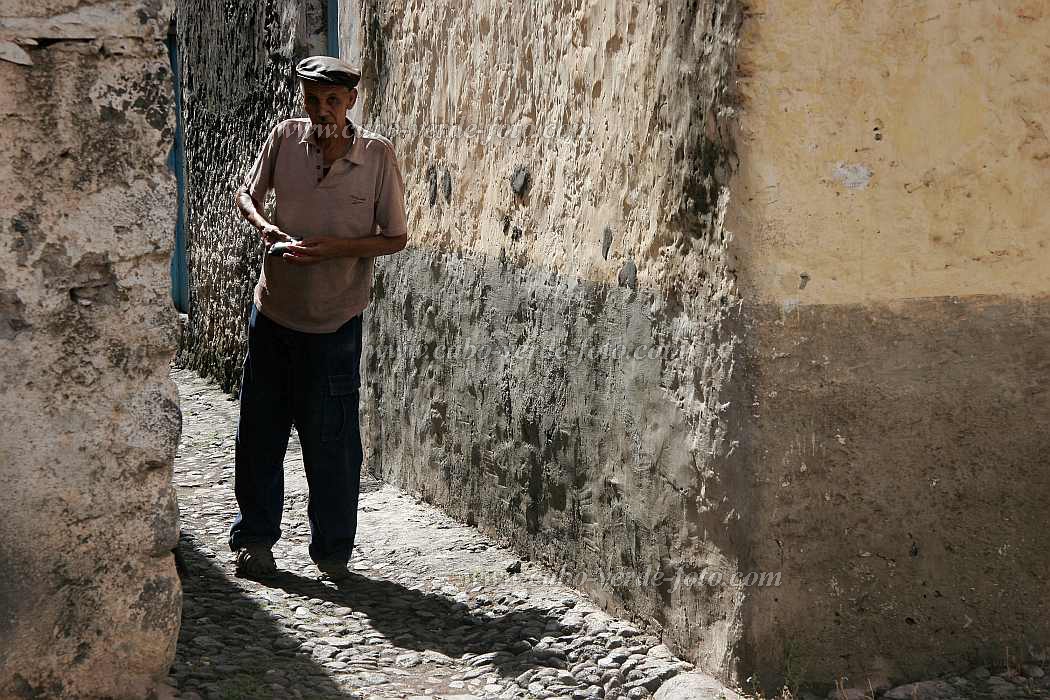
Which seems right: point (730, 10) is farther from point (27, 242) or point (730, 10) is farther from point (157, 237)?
point (27, 242)

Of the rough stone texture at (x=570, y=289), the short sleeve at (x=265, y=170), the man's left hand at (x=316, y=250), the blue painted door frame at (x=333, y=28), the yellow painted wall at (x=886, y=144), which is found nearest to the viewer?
the yellow painted wall at (x=886, y=144)

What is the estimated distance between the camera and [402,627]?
404 centimetres

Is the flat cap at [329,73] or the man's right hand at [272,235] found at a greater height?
the flat cap at [329,73]

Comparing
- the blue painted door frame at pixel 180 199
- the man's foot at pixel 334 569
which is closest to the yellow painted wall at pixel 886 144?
the man's foot at pixel 334 569

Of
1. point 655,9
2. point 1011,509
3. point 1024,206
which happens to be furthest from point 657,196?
point 1011,509

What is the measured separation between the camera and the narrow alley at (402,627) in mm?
3520

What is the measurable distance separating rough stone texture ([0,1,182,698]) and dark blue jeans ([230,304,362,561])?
1250 mm

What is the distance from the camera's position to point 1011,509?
11.0ft

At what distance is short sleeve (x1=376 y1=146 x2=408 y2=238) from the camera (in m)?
4.16

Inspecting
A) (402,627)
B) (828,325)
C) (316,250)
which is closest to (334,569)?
(402,627)

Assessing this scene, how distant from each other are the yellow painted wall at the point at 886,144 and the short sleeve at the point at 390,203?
137 cm

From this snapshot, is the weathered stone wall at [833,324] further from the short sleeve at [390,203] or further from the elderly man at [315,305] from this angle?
the elderly man at [315,305]

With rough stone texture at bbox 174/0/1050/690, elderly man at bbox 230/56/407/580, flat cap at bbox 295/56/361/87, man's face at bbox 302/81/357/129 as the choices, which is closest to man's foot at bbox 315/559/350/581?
elderly man at bbox 230/56/407/580

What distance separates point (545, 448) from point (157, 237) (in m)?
1.76
